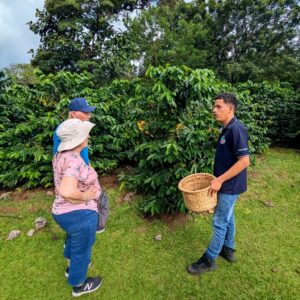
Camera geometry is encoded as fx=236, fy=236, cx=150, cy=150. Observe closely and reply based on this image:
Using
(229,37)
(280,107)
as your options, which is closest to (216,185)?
(280,107)

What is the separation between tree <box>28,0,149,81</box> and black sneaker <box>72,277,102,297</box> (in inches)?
526

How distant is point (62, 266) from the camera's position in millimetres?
2586

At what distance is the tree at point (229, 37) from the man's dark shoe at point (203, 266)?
12903 mm

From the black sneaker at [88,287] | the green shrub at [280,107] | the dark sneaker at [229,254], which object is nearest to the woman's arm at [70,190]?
the black sneaker at [88,287]

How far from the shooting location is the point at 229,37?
14.2 metres

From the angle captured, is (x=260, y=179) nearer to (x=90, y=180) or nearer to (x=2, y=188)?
(x=90, y=180)

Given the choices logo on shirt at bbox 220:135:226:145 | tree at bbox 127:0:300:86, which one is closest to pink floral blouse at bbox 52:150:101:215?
logo on shirt at bbox 220:135:226:145

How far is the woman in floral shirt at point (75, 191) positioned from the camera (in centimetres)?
166

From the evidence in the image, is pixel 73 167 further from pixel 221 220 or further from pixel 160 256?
pixel 160 256

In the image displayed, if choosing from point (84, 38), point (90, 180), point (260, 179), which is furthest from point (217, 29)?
point (90, 180)

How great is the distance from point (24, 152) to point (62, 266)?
7.23ft

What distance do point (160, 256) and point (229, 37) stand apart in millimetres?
14808

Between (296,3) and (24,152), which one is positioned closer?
(24,152)

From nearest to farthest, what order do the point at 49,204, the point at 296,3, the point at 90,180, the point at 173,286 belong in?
the point at 90,180, the point at 173,286, the point at 49,204, the point at 296,3
